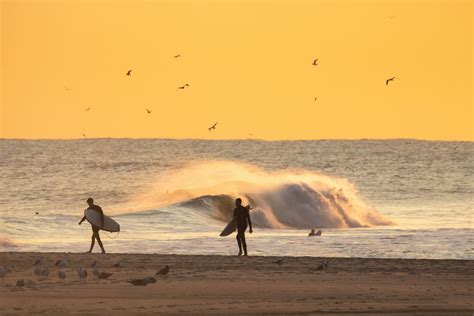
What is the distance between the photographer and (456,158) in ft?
400

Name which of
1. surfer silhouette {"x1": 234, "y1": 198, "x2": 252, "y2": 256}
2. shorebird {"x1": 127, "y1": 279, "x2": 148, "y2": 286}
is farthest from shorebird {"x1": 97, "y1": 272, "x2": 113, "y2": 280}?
surfer silhouette {"x1": 234, "y1": 198, "x2": 252, "y2": 256}

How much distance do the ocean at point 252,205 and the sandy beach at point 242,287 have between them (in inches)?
167

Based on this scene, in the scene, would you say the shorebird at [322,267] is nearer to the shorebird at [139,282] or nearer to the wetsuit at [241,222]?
the wetsuit at [241,222]

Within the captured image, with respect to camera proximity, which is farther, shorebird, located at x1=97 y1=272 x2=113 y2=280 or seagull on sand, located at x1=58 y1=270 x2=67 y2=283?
shorebird, located at x1=97 y1=272 x2=113 y2=280

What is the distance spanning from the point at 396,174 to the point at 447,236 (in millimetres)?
59602

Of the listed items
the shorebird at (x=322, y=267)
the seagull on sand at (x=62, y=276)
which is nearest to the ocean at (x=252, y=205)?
the shorebird at (x=322, y=267)

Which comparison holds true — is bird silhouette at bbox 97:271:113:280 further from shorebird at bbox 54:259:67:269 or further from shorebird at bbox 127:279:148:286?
shorebird at bbox 54:259:67:269

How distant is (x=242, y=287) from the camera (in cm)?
2067

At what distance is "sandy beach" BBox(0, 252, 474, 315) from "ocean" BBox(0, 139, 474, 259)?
424cm

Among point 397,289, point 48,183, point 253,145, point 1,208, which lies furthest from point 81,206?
point 253,145

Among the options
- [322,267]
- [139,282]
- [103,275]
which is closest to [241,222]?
[322,267]

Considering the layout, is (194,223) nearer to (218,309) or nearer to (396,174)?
(218,309)

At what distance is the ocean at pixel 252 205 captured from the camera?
31.9m

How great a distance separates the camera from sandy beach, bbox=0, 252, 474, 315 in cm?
1817
